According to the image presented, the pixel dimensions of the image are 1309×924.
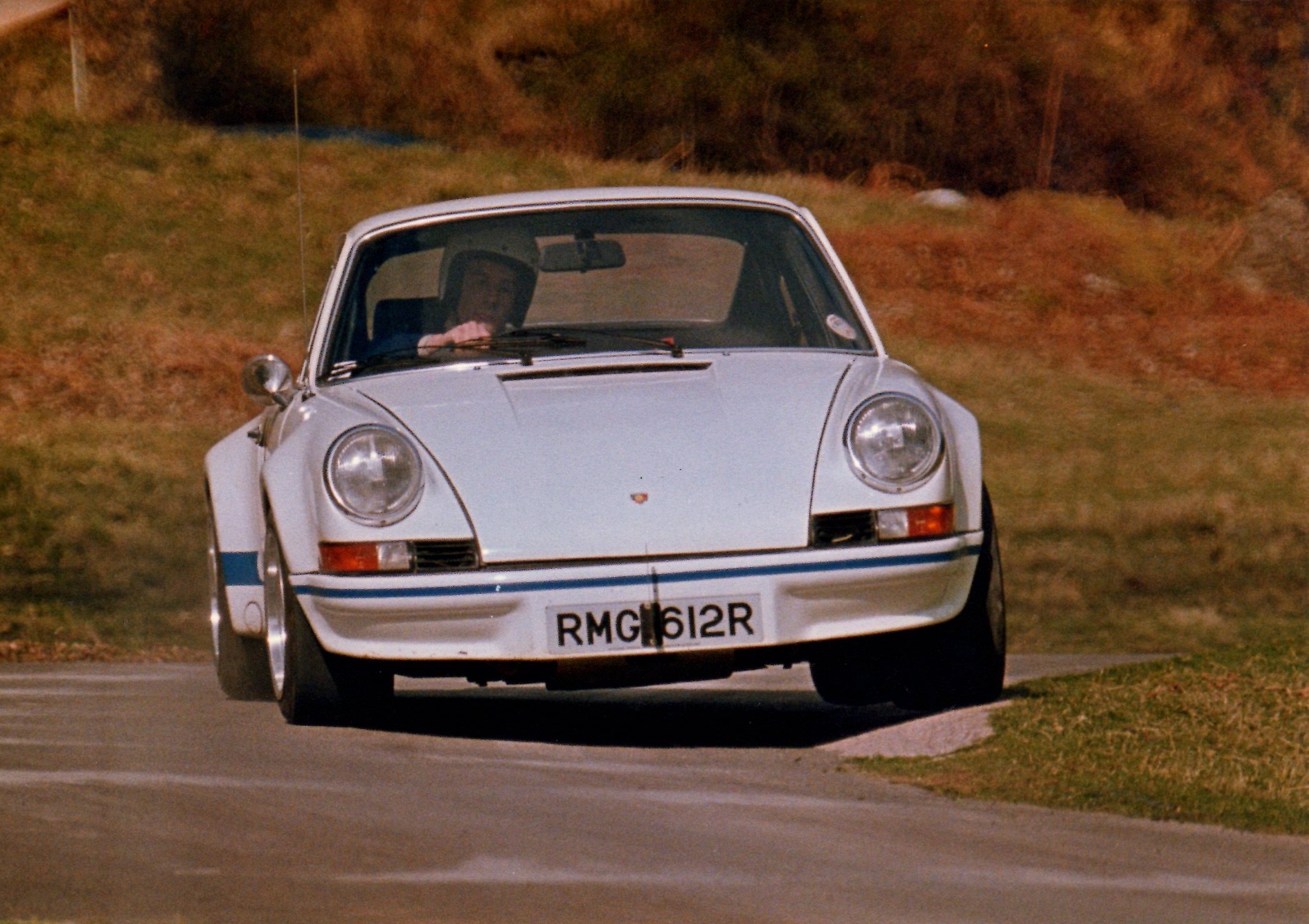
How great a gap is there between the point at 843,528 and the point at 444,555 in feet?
3.15

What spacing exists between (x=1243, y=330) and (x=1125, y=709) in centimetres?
2313

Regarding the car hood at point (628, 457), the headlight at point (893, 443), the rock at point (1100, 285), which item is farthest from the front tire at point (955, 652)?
the rock at point (1100, 285)

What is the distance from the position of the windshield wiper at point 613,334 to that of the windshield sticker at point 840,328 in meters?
0.49

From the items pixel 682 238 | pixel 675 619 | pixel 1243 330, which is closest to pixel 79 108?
pixel 1243 330

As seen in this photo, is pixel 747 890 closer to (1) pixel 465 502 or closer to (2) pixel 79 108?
(1) pixel 465 502

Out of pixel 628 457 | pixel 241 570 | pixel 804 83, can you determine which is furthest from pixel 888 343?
pixel 628 457

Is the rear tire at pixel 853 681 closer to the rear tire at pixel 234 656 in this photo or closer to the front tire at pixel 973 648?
the front tire at pixel 973 648

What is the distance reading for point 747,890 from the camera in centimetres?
411

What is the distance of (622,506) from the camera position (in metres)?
5.64

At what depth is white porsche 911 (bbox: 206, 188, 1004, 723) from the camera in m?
5.58

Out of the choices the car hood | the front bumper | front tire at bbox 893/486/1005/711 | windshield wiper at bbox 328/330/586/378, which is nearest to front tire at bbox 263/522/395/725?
the front bumper

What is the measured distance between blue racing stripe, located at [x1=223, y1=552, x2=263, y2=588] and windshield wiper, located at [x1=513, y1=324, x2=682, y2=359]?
100 cm

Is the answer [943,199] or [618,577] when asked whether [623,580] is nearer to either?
[618,577]

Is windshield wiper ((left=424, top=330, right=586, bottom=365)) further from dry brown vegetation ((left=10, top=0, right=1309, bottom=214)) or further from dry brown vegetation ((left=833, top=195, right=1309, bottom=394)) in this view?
dry brown vegetation ((left=10, top=0, right=1309, bottom=214))
